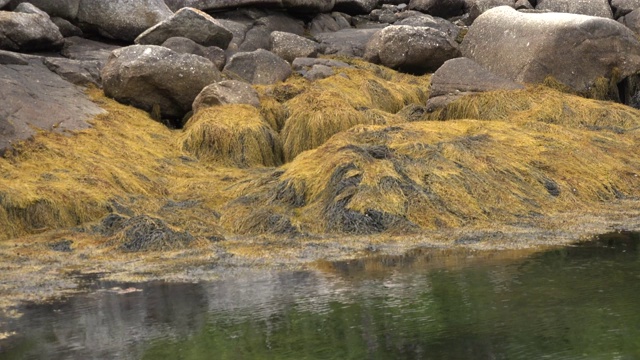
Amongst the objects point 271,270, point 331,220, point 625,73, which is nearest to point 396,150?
point 331,220

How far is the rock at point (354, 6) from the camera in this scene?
1977 cm

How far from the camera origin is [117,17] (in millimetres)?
16312

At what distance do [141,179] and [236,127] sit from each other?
1928 mm

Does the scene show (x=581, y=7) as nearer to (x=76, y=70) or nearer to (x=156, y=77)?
(x=156, y=77)

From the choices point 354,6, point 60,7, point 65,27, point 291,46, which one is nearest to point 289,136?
point 291,46

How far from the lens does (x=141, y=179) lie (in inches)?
442

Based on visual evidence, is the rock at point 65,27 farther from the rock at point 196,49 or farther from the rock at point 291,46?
the rock at point 291,46

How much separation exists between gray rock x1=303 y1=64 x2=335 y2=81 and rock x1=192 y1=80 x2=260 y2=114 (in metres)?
1.52

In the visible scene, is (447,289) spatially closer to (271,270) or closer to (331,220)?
(271,270)

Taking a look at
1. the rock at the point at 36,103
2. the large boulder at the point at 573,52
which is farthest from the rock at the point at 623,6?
the rock at the point at 36,103

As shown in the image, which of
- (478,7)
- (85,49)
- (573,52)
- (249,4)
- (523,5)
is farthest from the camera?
(523,5)

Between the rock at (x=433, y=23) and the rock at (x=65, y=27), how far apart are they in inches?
231

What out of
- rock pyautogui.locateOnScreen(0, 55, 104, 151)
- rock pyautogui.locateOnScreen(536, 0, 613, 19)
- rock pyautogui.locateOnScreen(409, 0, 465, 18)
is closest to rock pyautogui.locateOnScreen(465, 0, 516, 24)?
rock pyautogui.locateOnScreen(409, 0, 465, 18)

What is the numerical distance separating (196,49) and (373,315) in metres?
9.36
